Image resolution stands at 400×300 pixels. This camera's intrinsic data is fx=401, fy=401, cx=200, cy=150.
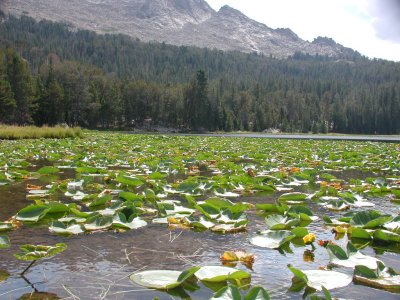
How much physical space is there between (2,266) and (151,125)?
90.4 m

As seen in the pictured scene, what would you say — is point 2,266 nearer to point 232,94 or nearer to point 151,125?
point 151,125

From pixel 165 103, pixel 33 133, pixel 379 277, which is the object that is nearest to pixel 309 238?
pixel 379 277

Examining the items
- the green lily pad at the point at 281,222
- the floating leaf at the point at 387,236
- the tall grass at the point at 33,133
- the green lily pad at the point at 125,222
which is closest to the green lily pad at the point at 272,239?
the green lily pad at the point at 281,222

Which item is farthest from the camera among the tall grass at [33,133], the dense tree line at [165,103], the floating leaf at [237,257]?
the dense tree line at [165,103]

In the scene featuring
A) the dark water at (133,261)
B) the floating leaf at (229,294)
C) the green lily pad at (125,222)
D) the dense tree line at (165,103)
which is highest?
the dense tree line at (165,103)

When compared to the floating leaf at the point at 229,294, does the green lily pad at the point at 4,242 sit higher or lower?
lower

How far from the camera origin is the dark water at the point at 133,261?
2512mm

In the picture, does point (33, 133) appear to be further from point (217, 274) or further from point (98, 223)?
point (217, 274)

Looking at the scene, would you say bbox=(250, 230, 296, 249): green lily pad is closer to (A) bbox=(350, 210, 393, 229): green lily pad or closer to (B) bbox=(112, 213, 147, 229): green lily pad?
(A) bbox=(350, 210, 393, 229): green lily pad

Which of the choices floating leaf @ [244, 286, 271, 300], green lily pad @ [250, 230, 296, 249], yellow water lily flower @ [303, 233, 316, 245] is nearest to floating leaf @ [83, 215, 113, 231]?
green lily pad @ [250, 230, 296, 249]

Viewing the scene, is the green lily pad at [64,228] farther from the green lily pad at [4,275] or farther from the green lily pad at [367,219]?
the green lily pad at [367,219]

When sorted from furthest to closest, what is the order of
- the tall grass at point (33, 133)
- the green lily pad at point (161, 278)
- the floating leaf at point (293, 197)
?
the tall grass at point (33, 133), the floating leaf at point (293, 197), the green lily pad at point (161, 278)

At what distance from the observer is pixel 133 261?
10.2ft

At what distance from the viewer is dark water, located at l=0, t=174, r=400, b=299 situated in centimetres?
251
